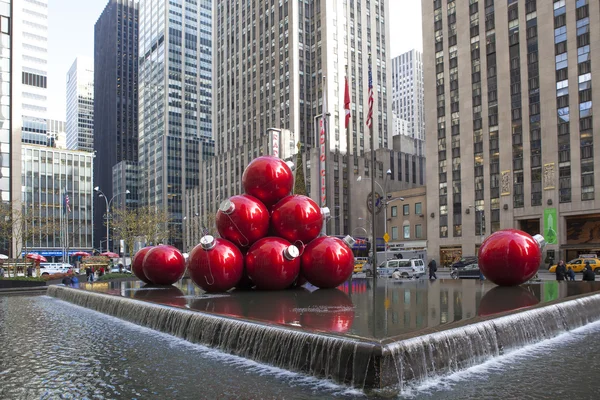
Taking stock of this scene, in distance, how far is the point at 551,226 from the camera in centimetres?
5253

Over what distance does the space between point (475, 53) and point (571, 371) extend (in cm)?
6006

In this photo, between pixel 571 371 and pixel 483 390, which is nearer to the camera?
pixel 483 390

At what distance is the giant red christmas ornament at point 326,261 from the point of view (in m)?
15.5

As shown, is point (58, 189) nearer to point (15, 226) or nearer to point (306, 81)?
point (15, 226)

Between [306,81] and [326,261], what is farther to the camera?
[306,81]

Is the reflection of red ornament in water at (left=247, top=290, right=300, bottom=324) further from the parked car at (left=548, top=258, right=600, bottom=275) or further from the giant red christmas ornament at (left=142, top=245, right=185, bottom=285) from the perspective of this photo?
the parked car at (left=548, top=258, right=600, bottom=275)

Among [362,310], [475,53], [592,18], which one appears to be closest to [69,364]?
[362,310]

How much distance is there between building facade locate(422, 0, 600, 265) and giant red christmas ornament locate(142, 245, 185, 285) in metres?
42.6

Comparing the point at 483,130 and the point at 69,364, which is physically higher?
the point at 483,130

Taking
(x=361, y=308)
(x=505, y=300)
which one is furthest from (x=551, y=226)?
(x=361, y=308)

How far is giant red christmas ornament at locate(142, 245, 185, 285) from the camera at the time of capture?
65.6ft

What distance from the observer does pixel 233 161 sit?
10431 cm

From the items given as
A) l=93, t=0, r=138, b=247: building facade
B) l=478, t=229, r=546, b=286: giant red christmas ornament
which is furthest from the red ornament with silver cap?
l=93, t=0, r=138, b=247: building facade

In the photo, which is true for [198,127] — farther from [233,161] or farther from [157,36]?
[233,161]
